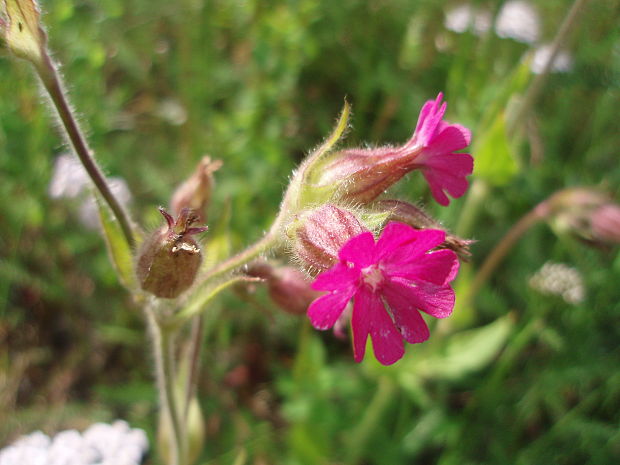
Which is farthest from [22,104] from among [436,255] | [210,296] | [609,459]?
[609,459]

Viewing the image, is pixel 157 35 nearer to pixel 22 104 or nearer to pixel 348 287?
pixel 22 104

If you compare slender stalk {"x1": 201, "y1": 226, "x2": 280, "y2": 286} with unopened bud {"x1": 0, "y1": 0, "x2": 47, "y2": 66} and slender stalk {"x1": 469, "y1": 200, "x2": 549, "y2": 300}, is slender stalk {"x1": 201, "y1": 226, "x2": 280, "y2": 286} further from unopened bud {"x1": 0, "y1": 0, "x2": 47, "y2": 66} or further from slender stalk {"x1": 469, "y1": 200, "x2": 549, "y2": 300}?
slender stalk {"x1": 469, "y1": 200, "x2": 549, "y2": 300}

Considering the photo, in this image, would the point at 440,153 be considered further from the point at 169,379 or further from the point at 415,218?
the point at 169,379

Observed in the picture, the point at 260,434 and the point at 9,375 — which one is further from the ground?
the point at 9,375

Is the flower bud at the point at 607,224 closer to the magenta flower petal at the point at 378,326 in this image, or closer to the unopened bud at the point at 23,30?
the magenta flower petal at the point at 378,326

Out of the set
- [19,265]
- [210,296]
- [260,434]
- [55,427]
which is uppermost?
[210,296]

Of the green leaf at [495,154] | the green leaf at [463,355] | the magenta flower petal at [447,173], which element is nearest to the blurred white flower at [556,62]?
the green leaf at [495,154]

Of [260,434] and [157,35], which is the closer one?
[260,434]
